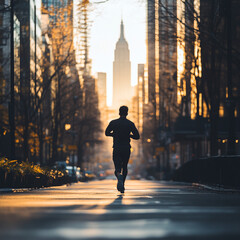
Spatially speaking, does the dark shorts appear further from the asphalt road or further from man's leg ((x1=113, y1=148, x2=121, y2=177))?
the asphalt road

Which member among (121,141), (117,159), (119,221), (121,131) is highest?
(121,131)

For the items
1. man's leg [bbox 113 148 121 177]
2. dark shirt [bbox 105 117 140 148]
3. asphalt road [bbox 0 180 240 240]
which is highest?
dark shirt [bbox 105 117 140 148]

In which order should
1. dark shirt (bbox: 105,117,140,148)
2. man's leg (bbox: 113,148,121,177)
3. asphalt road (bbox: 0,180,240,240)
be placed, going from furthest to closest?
dark shirt (bbox: 105,117,140,148) → man's leg (bbox: 113,148,121,177) → asphalt road (bbox: 0,180,240,240)

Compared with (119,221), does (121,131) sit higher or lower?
higher

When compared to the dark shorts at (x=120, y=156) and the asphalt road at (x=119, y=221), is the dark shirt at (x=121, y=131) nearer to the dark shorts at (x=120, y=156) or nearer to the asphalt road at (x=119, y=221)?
the dark shorts at (x=120, y=156)

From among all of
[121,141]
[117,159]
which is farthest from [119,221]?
[121,141]

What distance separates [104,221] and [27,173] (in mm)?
14471

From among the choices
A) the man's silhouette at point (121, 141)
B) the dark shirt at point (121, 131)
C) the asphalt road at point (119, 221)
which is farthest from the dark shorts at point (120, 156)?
the asphalt road at point (119, 221)

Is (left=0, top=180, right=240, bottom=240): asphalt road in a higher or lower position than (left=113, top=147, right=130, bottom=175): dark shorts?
lower

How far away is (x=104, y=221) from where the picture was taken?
812cm

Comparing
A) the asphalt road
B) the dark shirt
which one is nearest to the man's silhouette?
the dark shirt

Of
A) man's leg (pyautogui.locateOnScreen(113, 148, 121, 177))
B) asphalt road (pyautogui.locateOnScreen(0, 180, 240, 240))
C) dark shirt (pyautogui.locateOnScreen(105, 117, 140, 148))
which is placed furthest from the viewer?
dark shirt (pyautogui.locateOnScreen(105, 117, 140, 148))

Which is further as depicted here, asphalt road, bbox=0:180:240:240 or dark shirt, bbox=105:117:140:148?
dark shirt, bbox=105:117:140:148

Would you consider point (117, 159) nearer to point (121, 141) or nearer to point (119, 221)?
point (121, 141)
